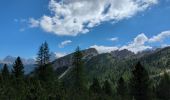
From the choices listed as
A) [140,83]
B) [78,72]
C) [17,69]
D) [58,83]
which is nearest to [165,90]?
[78,72]

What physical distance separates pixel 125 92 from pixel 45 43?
156ft

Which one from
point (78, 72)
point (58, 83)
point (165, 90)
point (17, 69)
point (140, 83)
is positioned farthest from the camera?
point (165, 90)

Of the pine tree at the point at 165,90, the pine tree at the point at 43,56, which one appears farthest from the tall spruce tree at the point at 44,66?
the pine tree at the point at 165,90

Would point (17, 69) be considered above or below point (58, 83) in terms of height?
above

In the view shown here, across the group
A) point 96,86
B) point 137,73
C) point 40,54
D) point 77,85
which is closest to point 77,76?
point 77,85

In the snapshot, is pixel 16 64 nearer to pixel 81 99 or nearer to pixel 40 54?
pixel 40 54

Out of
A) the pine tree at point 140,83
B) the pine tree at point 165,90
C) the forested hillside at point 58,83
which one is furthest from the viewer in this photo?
the pine tree at point 165,90

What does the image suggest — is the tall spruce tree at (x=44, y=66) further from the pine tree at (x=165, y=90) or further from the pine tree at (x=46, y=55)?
the pine tree at (x=165, y=90)

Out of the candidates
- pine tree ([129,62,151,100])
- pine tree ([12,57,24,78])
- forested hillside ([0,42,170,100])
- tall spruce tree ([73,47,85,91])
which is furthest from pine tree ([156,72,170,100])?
pine tree ([129,62,151,100])

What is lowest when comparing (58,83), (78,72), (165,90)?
(165,90)

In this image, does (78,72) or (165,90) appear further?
(165,90)

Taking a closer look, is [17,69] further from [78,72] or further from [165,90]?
[165,90]

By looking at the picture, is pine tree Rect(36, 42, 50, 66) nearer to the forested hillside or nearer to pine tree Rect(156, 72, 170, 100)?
the forested hillside

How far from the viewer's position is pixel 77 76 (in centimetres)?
7450
